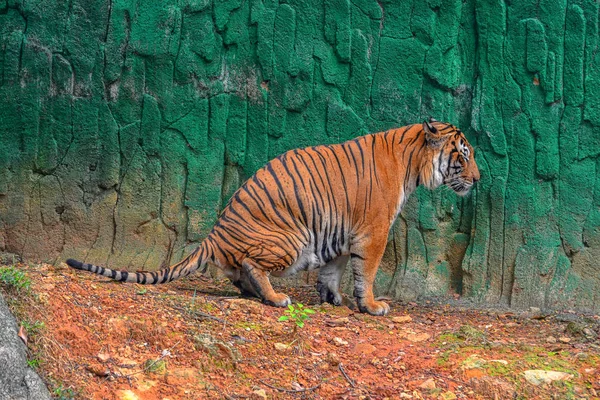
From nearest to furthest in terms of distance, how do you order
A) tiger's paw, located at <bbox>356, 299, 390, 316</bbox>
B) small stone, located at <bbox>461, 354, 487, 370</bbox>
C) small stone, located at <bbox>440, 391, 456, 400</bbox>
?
1. small stone, located at <bbox>440, 391, 456, 400</bbox>
2. small stone, located at <bbox>461, 354, 487, 370</bbox>
3. tiger's paw, located at <bbox>356, 299, 390, 316</bbox>

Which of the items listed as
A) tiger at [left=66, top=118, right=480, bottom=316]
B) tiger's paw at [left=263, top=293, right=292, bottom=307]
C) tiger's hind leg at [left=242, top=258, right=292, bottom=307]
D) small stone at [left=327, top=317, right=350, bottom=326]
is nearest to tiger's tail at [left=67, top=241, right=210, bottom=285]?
tiger at [left=66, top=118, right=480, bottom=316]

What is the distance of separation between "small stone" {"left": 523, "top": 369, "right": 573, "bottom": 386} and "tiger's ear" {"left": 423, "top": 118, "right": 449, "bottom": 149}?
217 cm

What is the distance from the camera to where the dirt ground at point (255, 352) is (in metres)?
4.68

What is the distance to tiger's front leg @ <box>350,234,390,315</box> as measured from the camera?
6711 millimetres

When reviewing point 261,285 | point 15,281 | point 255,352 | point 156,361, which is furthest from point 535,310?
point 15,281

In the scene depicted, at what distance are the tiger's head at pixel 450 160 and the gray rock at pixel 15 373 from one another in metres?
3.66

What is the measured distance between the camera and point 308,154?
694cm

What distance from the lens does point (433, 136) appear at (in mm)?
6836

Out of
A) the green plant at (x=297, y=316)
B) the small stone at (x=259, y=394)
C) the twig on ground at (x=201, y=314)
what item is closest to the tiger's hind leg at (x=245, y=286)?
the green plant at (x=297, y=316)

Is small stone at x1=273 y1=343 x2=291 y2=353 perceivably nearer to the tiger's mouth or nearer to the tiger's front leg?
the tiger's front leg

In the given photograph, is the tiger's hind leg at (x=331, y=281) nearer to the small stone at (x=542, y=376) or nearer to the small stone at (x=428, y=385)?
the small stone at (x=428, y=385)

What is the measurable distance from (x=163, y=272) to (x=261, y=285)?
72 cm

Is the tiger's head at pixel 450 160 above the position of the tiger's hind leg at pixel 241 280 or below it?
above

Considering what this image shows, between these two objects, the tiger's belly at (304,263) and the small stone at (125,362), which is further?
the tiger's belly at (304,263)
